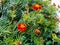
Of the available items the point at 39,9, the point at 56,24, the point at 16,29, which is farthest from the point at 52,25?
the point at 16,29

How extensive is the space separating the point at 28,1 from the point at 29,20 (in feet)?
1.45

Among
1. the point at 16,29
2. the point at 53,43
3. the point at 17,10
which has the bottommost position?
the point at 53,43

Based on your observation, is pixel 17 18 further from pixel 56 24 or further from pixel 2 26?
pixel 56 24

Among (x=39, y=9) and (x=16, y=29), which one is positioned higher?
(x=39, y=9)

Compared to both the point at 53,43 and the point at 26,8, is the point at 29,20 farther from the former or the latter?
the point at 53,43

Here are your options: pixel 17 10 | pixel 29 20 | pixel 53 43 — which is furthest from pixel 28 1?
pixel 53 43

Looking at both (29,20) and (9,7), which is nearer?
(29,20)

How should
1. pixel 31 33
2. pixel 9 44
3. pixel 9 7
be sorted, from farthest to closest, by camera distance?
pixel 9 7 < pixel 31 33 < pixel 9 44

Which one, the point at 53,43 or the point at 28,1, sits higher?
the point at 28,1

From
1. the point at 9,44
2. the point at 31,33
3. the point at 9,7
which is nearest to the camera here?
the point at 9,44

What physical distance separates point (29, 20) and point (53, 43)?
40cm

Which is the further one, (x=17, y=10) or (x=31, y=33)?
(x=17, y=10)

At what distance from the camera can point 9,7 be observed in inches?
110

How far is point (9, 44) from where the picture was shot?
2.40 m
